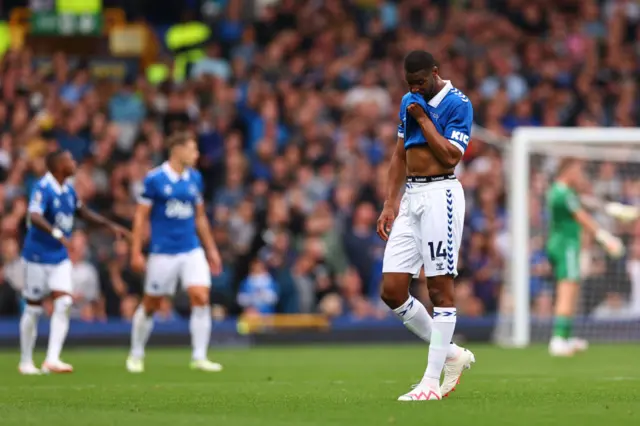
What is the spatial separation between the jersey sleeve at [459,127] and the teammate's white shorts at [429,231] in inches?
12.9

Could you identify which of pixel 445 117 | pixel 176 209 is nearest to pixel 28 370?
pixel 176 209

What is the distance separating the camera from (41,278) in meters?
15.7

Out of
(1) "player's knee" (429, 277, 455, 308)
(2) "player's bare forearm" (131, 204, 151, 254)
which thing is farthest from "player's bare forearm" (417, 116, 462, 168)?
(2) "player's bare forearm" (131, 204, 151, 254)

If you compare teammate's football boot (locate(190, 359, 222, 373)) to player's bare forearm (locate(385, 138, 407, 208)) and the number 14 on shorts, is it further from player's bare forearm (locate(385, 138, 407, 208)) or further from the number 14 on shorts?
the number 14 on shorts

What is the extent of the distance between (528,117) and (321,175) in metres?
4.74

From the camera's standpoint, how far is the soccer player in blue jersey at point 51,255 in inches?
608

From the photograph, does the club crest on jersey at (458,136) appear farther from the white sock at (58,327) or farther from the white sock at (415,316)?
the white sock at (58,327)

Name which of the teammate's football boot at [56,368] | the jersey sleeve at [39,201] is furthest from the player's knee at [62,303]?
the jersey sleeve at [39,201]

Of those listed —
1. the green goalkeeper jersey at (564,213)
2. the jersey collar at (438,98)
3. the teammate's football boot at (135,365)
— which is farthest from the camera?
the green goalkeeper jersey at (564,213)

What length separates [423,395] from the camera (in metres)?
10.5

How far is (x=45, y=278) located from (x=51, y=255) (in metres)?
0.29

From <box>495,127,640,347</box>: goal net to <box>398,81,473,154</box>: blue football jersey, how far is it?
11030 millimetres

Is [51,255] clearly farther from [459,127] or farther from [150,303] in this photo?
[459,127]

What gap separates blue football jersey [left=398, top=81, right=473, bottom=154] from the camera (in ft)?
35.3
